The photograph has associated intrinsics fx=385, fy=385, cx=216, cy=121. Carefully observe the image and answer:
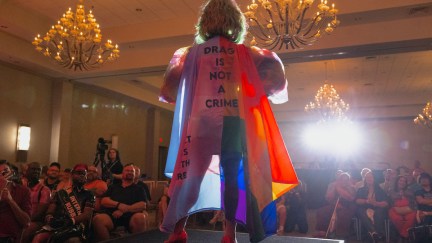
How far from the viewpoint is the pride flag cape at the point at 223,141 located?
1.62 meters

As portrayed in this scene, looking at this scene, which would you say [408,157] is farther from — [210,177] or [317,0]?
[210,177]

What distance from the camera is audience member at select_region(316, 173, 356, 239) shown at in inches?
221

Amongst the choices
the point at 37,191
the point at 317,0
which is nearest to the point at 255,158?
the point at 37,191

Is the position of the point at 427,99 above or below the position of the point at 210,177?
above

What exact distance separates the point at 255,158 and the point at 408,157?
55.5ft

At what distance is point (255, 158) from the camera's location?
1.67 meters

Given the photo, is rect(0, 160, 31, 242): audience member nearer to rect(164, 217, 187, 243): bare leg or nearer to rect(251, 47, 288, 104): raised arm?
rect(164, 217, 187, 243): bare leg

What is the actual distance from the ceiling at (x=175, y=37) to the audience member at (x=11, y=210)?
442cm

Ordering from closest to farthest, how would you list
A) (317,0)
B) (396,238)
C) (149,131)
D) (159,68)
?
(396,238), (317,0), (159,68), (149,131)

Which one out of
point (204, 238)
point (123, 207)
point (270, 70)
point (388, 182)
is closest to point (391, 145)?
point (388, 182)

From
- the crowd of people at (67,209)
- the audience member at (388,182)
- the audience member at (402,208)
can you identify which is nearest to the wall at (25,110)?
the crowd of people at (67,209)

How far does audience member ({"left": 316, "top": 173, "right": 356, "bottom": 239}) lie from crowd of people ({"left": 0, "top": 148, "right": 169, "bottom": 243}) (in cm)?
290

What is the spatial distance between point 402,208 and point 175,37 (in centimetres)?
508

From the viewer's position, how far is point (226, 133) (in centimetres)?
165
